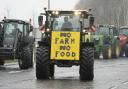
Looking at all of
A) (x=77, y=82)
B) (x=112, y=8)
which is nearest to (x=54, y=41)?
A: (x=77, y=82)

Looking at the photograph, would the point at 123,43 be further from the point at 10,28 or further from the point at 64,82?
the point at 64,82

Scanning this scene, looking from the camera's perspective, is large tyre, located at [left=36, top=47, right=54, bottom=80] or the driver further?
the driver

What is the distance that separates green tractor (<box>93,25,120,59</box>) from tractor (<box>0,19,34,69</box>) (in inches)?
445

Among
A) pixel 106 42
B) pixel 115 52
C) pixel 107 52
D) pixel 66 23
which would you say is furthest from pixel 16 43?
pixel 115 52

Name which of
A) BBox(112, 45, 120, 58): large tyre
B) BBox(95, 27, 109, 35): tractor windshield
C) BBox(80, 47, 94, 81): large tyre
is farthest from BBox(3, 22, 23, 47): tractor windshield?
BBox(112, 45, 120, 58): large tyre

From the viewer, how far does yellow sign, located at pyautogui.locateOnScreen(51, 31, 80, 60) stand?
2225 centimetres

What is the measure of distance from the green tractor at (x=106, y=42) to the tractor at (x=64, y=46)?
17.9 m

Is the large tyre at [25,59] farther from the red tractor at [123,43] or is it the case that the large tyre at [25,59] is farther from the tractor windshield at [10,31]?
the red tractor at [123,43]

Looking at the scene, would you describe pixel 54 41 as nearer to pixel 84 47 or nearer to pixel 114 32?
pixel 84 47

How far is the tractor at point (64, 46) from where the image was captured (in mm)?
21875

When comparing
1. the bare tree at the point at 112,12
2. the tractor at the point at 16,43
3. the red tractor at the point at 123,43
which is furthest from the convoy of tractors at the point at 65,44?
the bare tree at the point at 112,12

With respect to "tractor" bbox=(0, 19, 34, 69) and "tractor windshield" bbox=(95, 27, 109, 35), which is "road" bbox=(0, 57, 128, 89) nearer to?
"tractor" bbox=(0, 19, 34, 69)

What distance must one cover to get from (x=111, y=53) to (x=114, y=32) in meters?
1.55

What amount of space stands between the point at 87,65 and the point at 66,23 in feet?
6.99
